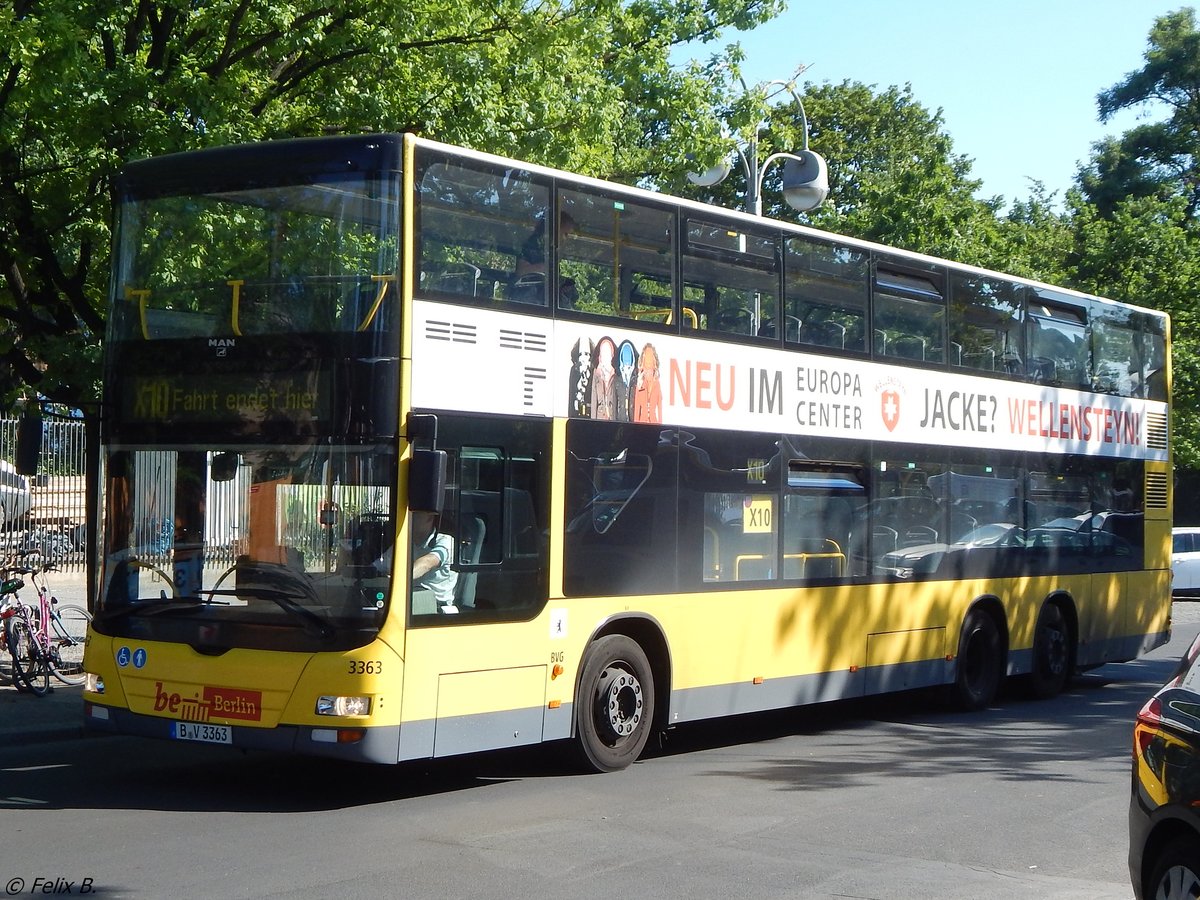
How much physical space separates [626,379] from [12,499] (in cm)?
855

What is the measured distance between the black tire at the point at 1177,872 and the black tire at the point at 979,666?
9.19 metres

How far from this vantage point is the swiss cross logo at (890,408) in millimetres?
13336

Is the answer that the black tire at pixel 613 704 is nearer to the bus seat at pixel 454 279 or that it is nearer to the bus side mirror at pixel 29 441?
the bus seat at pixel 454 279

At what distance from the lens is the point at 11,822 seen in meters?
8.45

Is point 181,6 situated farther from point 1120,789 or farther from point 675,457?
point 1120,789

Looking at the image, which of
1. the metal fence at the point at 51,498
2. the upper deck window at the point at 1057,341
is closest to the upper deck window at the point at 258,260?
the metal fence at the point at 51,498

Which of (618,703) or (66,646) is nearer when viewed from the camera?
(618,703)

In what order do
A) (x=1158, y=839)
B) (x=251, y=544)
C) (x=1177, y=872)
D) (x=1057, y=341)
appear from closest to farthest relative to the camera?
(x=1177, y=872) → (x=1158, y=839) → (x=251, y=544) → (x=1057, y=341)

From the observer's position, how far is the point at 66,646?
14.4m

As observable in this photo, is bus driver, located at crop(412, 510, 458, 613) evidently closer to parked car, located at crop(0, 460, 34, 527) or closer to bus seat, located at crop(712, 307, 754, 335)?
bus seat, located at crop(712, 307, 754, 335)

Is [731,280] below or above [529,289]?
above

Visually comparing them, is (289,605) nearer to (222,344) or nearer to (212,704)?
(212,704)

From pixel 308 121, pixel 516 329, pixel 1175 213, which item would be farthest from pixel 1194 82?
pixel 516 329

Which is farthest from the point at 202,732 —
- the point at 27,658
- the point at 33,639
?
the point at 27,658
